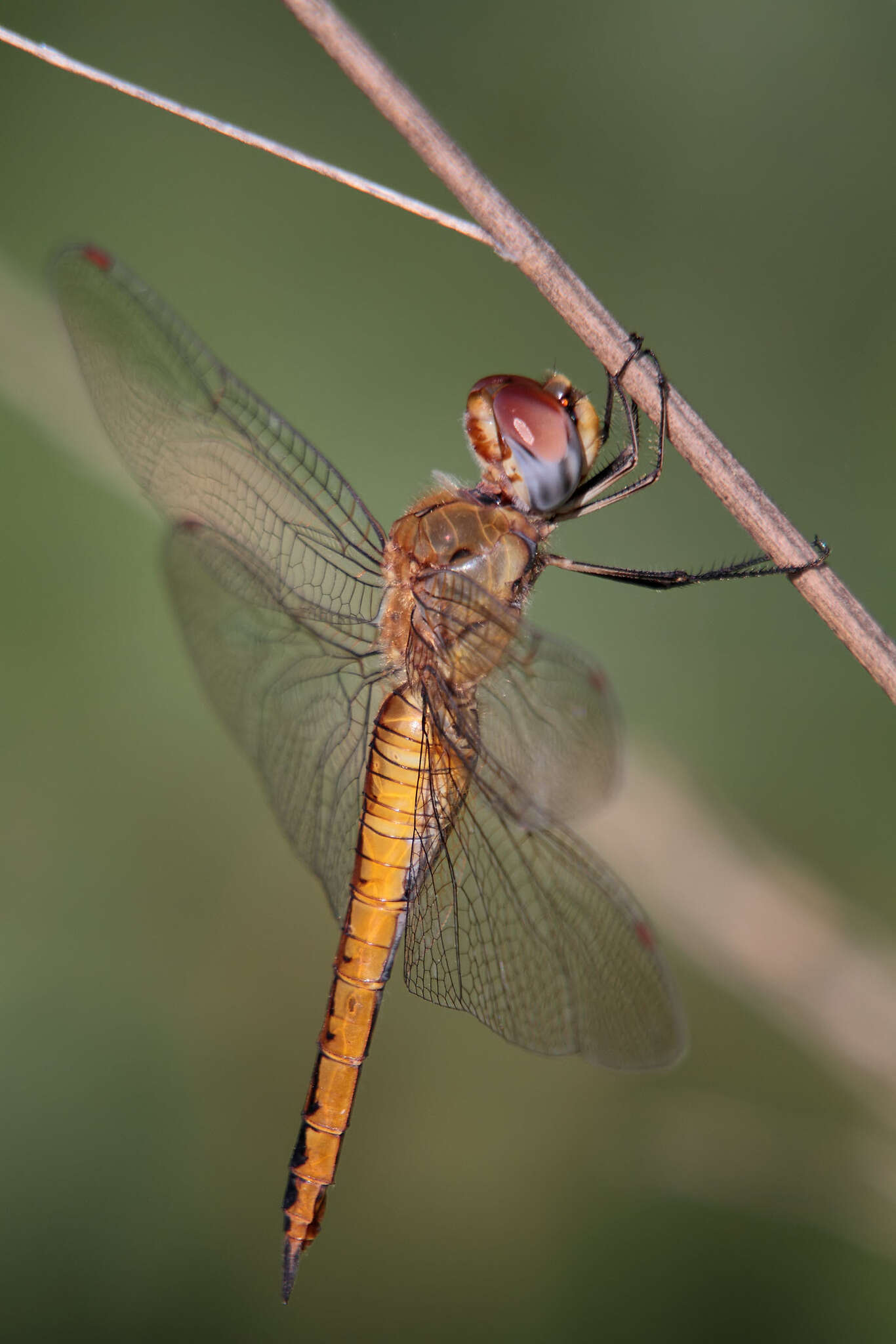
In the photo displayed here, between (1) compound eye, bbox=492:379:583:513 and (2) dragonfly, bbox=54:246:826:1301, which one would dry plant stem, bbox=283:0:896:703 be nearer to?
(2) dragonfly, bbox=54:246:826:1301

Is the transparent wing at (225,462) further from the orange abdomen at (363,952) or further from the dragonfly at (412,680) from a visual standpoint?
the orange abdomen at (363,952)

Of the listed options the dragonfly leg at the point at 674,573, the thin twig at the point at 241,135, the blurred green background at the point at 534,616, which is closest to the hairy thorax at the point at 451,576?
the dragonfly leg at the point at 674,573

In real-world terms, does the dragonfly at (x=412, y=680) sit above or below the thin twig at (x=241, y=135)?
below

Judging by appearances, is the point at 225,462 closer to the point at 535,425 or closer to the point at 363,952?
the point at 535,425

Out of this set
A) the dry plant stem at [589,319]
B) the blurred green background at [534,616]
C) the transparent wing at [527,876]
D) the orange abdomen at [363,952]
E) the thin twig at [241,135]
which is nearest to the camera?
the thin twig at [241,135]

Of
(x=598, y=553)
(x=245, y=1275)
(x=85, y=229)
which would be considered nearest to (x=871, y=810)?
(x=598, y=553)

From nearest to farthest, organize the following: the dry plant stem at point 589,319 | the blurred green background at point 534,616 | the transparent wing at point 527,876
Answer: the dry plant stem at point 589,319
the transparent wing at point 527,876
the blurred green background at point 534,616

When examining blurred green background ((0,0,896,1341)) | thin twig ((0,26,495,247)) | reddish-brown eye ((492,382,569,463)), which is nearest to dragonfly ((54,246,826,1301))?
reddish-brown eye ((492,382,569,463))
